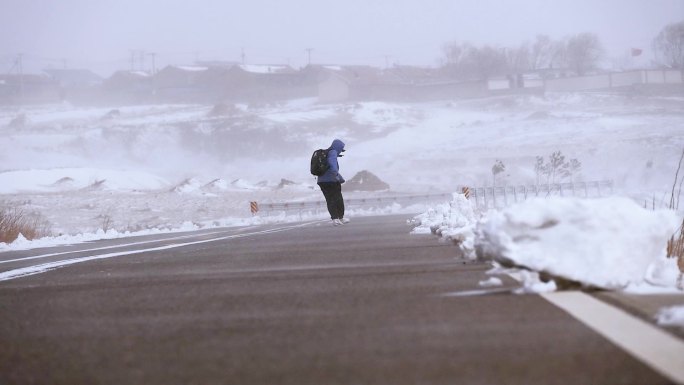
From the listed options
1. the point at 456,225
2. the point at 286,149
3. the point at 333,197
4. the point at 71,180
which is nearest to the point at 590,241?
the point at 456,225

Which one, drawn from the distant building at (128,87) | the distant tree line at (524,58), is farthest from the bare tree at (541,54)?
the distant building at (128,87)

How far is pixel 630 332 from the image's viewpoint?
4.79 m

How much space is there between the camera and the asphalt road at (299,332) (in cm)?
411

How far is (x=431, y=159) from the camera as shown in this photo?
89.1m

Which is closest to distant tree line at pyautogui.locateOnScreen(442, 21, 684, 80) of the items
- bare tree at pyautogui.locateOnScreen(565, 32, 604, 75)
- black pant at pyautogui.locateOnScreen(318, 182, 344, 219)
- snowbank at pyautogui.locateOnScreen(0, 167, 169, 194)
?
bare tree at pyautogui.locateOnScreen(565, 32, 604, 75)

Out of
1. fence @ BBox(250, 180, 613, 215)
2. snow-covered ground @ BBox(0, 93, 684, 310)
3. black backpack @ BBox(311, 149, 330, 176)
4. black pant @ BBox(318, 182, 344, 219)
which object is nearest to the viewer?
black backpack @ BBox(311, 149, 330, 176)

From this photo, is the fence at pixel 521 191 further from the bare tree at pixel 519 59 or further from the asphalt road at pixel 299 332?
the bare tree at pixel 519 59

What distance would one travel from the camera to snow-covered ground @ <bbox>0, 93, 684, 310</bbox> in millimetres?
65188

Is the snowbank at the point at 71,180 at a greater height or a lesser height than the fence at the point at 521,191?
greater

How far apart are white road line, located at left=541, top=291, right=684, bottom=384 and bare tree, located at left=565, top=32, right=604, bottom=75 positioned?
130 metres

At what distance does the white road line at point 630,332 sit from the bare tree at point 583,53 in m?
130

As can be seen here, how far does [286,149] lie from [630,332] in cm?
9954

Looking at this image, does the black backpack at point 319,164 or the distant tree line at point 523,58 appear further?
the distant tree line at point 523,58

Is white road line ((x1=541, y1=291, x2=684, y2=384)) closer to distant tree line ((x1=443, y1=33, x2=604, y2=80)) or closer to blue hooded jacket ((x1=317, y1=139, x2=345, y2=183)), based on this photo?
blue hooded jacket ((x1=317, y1=139, x2=345, y2=183))
